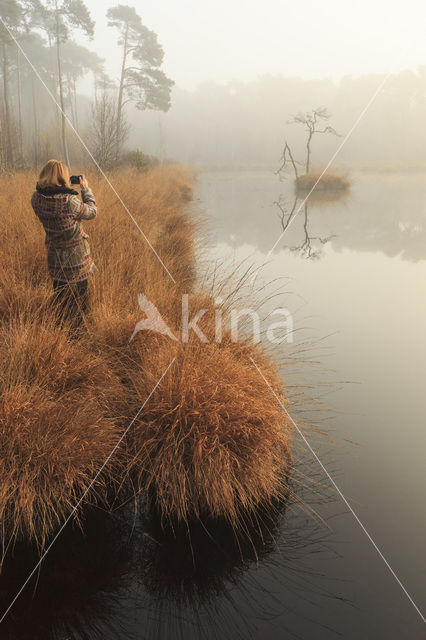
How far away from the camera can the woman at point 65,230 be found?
2893mm

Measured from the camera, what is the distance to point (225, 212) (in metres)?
11.6

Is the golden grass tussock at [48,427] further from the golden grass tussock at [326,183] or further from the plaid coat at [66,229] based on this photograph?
the golden grass tussock at [326,183]

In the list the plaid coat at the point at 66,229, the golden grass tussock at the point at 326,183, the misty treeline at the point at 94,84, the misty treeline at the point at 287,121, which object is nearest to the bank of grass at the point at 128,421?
the plaid coat at the point at 66,229

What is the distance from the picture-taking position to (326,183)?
17594 millimetres

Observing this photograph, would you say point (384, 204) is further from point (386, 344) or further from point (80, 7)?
point (386, 344)

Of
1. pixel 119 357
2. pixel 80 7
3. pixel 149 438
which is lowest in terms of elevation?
pixel 149 438

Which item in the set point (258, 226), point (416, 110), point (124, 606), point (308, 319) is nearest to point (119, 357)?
point (124, 606)

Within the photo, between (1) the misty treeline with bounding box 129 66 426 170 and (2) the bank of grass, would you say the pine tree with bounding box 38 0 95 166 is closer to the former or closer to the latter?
(1) the misty treeline with bounding box 129 66 426 170

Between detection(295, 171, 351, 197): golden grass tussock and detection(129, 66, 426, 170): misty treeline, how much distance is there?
2.12 meters

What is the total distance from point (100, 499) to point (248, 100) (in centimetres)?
2214

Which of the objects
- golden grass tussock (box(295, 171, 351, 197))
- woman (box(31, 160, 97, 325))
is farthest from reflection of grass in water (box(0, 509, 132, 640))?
golden grass tussock (box(295, 171, 351, 197))

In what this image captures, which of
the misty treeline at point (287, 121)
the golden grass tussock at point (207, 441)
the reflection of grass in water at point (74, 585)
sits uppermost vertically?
the misty treeline at point (287, 121)

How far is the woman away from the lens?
9.49ft

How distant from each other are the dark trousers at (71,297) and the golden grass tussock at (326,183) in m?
15.1
